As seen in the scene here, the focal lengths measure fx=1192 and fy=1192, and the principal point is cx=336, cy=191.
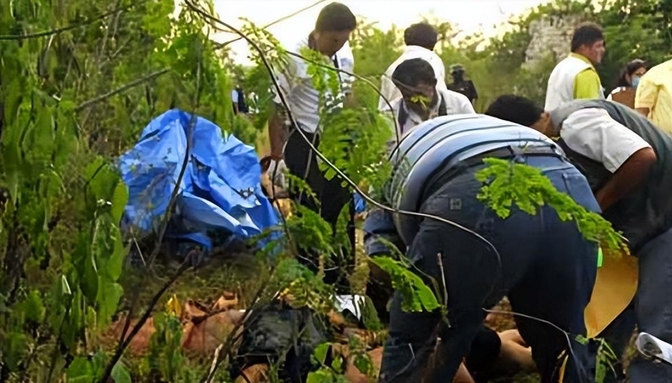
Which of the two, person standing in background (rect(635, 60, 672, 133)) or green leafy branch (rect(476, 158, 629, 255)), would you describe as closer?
green leafy branch (rect(476, 158, 629, 255))

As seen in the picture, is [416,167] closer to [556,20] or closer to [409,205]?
[409,205]

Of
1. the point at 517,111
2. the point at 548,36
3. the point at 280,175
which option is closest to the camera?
the point at 280,175

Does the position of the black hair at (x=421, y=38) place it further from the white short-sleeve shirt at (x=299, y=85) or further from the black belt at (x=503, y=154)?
the white short-sleeve shirt at (x=299, y=85)

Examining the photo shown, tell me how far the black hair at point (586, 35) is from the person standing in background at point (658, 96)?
493 millimetres

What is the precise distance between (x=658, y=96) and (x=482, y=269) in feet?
10.0

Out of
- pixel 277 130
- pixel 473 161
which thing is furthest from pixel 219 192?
pixel 277 130

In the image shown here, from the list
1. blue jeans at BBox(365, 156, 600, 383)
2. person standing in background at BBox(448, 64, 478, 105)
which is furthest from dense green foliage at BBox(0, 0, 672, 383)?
person standing in background at BBox(448, 64, 478, 105)

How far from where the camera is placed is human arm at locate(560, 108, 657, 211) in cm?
334

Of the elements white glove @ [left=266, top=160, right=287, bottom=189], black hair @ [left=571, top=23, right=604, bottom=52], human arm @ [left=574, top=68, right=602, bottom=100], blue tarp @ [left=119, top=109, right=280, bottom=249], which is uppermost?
white glove @ [left=266, top=160, right=287, bottom=189]

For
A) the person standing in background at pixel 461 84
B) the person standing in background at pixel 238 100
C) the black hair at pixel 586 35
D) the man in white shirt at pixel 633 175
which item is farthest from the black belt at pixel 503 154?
the person standing in background at pixel 461 84

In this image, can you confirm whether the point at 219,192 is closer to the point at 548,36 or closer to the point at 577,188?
the point at 577,188

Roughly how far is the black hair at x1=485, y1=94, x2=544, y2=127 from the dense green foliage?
151 centimetres

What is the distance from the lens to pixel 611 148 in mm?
3355

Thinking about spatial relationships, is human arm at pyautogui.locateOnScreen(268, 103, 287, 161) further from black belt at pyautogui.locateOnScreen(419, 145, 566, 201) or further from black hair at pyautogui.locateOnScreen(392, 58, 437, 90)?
black hair at pyautogui.locateOnScreen(392, 58, 437, 90)
